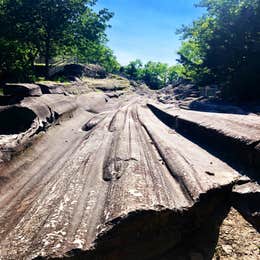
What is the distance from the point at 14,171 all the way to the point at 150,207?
1.97 metres

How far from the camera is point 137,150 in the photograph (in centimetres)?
308

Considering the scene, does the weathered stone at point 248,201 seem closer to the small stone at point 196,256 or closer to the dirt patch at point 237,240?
the dirt patch at point 237,240

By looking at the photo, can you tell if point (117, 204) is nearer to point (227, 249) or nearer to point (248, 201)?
point (227, 249)

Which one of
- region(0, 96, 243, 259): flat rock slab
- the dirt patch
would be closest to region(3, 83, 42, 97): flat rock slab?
region(0, 96, 243, 259): flat rock slab

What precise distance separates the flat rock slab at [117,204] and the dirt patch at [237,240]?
0.21 ft

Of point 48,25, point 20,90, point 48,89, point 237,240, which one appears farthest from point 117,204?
point 48,25

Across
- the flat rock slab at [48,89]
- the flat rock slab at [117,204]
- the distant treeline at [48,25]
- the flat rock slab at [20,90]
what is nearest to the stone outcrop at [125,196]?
the flat rock slab at [117,204]

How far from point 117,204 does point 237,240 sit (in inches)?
41.5

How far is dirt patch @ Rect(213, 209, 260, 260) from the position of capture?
1870 millimetres

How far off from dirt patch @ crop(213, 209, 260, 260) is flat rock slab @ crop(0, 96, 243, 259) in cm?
7

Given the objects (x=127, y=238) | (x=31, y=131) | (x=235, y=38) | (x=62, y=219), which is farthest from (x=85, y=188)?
(x=235, y=38)

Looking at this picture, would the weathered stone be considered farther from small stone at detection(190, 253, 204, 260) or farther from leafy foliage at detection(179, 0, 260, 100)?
leafy foliage at detection(179, 0, 260, 100)

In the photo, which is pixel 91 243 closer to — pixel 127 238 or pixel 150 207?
pixel 127 238

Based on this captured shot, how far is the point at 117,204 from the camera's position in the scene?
1826 mm
